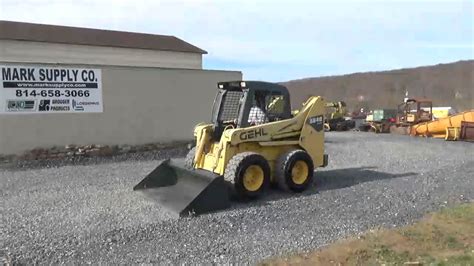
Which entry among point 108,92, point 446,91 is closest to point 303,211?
point 108,92

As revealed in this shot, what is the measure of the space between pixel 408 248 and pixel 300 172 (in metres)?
3.76

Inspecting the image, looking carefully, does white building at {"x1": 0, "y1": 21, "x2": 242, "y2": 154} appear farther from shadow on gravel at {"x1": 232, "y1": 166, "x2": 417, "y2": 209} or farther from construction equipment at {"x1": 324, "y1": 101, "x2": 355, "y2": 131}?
construction equipment at {"x1": 324, "y1": 101, "x2": 355, "y2": 131}

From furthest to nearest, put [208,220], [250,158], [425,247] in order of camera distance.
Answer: [250,158] < [208,220] < [425,247]

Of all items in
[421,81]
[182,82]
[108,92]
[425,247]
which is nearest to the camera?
[425,247]

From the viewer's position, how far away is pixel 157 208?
8.12 meters

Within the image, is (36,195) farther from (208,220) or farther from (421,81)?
(421,81)

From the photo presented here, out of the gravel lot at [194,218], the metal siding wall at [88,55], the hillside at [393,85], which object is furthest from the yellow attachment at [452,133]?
the hillside at [393,85]

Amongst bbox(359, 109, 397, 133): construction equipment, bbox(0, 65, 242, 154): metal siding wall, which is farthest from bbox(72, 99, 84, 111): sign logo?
bbox(359, 109, 397, 133): construction equipment

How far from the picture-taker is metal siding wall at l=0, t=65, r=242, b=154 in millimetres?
14016

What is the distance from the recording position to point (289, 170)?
9336mm

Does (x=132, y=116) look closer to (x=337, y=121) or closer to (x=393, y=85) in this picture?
(x=337, y=121)

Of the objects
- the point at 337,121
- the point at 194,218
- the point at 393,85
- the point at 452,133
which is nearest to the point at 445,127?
the point at 452,133

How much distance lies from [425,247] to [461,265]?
966mm

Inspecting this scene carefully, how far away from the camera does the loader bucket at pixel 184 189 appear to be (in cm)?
775
